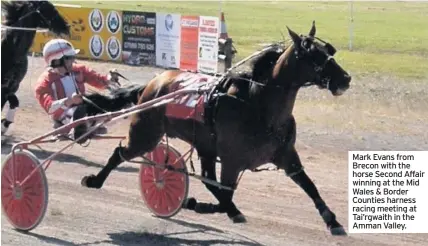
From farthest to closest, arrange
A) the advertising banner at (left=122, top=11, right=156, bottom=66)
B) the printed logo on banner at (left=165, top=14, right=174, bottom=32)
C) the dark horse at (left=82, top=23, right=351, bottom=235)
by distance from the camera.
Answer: the advertising banner at (left=122, top=11, right=156, bottom=66) → the printed logo on banner at (left=165, top=14, right=174, bottom=32) → the dark horse at (left=82, top=23, right=351, bottom=235)

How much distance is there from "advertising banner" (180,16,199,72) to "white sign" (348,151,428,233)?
13.2 m

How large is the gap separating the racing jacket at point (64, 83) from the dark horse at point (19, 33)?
8.92 ft

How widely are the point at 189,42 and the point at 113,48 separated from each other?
292 cm

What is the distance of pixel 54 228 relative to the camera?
8.23 metres

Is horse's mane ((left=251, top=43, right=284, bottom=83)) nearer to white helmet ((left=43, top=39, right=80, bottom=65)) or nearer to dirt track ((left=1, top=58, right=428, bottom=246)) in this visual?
dirt track ((left=1, top=58, right=428, bottom=246))

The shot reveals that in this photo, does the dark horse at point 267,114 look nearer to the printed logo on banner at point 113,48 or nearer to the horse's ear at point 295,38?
the horse's ear at point 295,38

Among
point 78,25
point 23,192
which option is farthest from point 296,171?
point 78,25

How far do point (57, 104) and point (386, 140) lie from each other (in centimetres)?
631

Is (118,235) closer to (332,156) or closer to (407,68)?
(332,156)

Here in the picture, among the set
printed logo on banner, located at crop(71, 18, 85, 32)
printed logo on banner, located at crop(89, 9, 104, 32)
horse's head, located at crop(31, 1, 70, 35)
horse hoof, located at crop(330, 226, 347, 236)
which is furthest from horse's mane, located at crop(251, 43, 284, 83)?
printed logo on banner, located at crop(71, 18, 85, 32)

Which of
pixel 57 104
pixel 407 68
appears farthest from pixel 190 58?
pixel 57 104

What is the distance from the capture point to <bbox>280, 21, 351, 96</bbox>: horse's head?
7.09 meters

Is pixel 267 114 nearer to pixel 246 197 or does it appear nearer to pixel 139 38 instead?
pixel 246 197

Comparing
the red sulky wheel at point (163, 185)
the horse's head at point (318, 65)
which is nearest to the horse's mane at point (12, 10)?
the red sulky wheel at point (163, 185)
